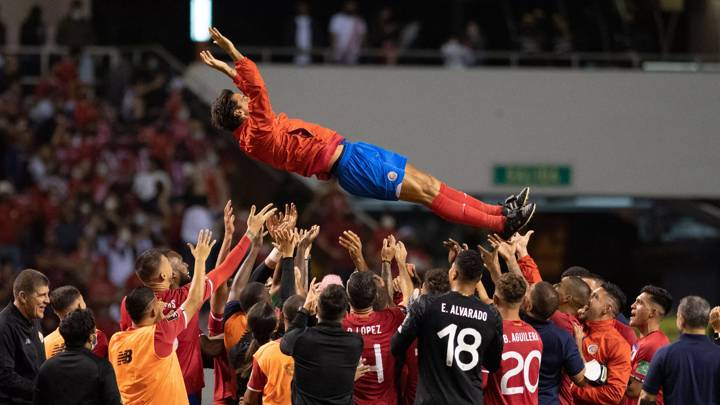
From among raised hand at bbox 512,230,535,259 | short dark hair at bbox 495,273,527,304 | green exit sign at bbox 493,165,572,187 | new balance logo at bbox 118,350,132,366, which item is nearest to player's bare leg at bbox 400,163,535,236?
raised hand at bbox 512,230,535,259

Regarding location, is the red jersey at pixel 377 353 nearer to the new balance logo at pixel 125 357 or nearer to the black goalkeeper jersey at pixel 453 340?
the black goalkeeper jersey at pixel 453 340

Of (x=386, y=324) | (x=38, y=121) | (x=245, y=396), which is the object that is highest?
(x=38, y=121)

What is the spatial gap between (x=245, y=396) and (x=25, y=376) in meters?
1.28

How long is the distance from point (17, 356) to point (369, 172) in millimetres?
2667

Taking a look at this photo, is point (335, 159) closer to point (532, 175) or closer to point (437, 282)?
point (437, 282)

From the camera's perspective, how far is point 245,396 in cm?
667

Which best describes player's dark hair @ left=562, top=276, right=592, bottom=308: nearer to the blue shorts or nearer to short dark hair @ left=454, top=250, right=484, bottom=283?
short dark hair @ left=454, top=250, right=484, bottom=283

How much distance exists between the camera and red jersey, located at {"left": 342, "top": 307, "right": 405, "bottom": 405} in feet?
21.8

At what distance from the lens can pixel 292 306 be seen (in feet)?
21.7

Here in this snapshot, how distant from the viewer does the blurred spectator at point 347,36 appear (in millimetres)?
18156

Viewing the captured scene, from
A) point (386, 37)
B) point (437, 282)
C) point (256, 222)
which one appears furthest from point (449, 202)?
point (386, 37)

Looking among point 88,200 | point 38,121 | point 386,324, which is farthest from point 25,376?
point 38,121

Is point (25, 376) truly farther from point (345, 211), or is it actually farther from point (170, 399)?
point (345, 211)

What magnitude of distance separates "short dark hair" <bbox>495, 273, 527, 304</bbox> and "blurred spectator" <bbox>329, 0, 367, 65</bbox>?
12.1 metres
